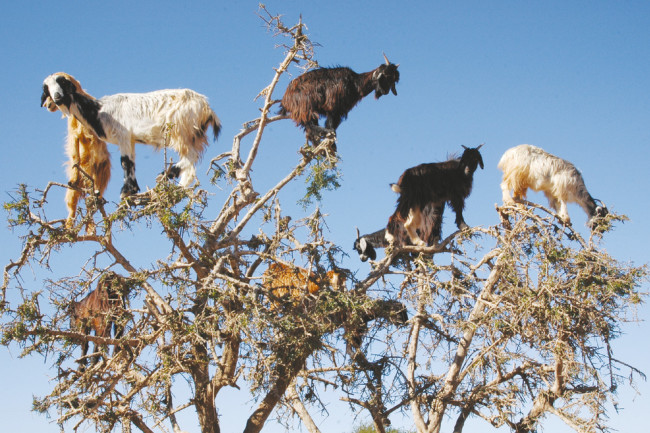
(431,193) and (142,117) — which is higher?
(142,117)

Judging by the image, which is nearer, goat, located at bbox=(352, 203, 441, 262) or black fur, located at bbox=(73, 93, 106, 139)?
black fur, located at bbox=(73, 93, 106, 139)

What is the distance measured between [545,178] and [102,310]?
578cm

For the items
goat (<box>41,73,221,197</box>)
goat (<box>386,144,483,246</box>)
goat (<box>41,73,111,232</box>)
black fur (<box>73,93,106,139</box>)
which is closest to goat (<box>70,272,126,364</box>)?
goat (<box>41,73,221,197</box>)

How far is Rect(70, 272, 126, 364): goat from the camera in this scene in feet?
19.0

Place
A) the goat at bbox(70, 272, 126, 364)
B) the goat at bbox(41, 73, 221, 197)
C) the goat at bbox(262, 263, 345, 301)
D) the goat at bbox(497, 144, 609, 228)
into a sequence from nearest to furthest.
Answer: the goat at bbox(70, 272, 126, 364)
the goat at bbox(262, 263, 345, 301)
the goat at bbox(41, 73, 221, 197)
the goat at bbox(497, 144, 609, 228)

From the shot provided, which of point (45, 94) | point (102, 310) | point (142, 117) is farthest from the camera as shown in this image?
point (45, 94)

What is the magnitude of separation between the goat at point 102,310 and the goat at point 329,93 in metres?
2.36

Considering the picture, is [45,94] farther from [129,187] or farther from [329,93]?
[329,93]

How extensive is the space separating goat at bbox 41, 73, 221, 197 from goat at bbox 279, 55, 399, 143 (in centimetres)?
87

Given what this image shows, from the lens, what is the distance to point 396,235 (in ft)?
26.5

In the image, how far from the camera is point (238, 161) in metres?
6.82

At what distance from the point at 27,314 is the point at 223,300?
1417 mm

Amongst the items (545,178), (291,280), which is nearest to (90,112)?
(291,280)

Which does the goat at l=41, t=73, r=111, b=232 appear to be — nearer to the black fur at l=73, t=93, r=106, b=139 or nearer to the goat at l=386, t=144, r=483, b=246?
the black fur at l=73, t=93, r=106, b=139
